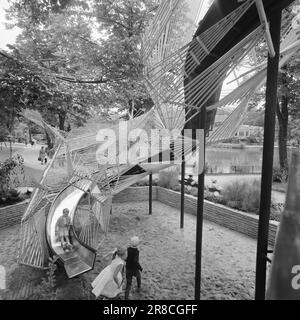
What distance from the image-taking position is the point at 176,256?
479 centimetres

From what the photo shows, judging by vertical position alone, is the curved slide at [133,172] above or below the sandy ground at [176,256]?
above

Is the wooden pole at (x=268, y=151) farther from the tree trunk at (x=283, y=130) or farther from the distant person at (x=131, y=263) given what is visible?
the tree trunk at (x=283, y=130)

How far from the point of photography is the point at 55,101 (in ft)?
17.9

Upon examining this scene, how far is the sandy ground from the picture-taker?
3.76 metres

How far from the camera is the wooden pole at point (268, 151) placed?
198cm

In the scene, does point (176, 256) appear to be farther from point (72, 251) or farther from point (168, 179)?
point (168, 179)

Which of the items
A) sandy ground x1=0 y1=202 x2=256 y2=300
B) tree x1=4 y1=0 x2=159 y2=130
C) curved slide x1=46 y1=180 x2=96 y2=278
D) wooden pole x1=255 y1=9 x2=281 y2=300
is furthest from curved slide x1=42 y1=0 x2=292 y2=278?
tree x1=4 y1=0 x2=159 y2=130

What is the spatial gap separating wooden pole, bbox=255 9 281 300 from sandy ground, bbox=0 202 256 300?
5.95ft

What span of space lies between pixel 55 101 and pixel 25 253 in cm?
310
